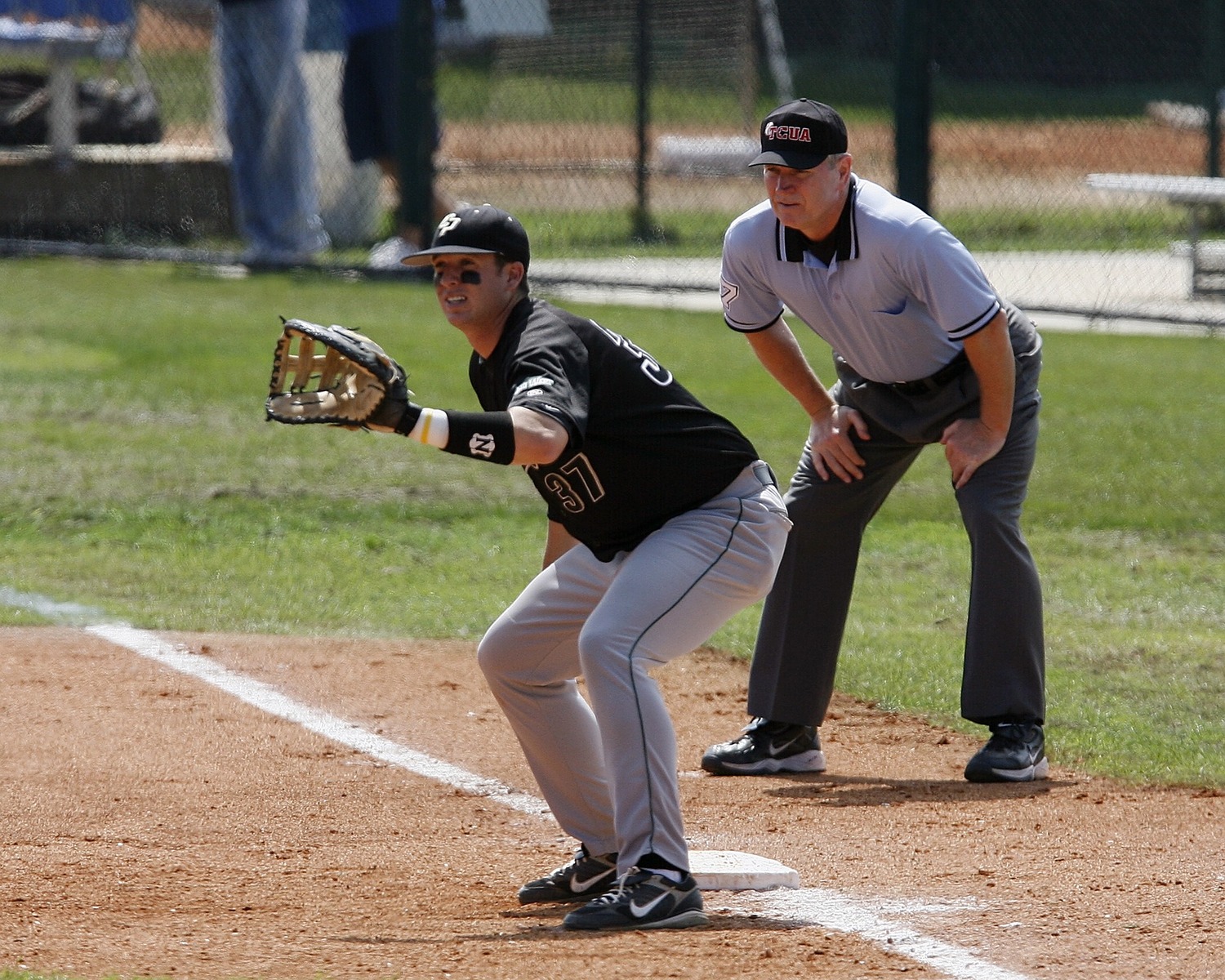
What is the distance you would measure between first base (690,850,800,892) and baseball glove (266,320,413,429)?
1.28 meters

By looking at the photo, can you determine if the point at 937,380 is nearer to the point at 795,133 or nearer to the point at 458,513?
the point at 795,133

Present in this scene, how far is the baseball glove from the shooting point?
3.66 m

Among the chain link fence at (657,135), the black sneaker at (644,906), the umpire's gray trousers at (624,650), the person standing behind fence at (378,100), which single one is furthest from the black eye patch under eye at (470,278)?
the person standing behind fence at (378,100)

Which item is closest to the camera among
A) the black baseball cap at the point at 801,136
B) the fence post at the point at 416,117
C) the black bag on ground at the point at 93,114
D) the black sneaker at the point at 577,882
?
the black sneaker at the point at 577,882

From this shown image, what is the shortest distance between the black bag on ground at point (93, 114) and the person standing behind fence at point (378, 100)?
3.20m

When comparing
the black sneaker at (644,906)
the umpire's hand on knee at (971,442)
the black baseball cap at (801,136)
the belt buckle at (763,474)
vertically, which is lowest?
the black sneaker at (644,906)

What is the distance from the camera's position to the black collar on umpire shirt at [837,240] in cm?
491

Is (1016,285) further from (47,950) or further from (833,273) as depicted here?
(47,950)

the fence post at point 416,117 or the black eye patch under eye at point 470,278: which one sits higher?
the black eye patch under eye at point 470,278

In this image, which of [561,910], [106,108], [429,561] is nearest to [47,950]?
[561,910]

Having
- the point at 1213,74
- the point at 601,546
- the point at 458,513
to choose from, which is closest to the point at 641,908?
the point at 601,546

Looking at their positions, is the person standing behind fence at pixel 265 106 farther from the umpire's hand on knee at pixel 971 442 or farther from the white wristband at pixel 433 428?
the white wristband at pixel 433 428

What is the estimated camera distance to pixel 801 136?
4.76 m

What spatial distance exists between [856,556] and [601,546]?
1417 millimetres
